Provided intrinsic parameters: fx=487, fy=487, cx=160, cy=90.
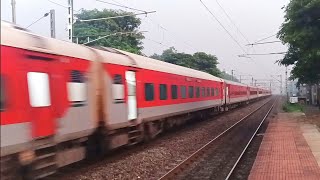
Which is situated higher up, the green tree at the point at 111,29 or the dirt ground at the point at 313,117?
the green tree at the point at 111,29

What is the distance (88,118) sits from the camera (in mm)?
11336

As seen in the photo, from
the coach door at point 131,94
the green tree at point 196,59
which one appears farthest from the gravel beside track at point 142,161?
the green tree at point 196,59

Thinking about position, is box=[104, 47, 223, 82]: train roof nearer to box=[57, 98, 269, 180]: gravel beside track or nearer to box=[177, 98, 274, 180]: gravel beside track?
box=[57, 98, 269, 180]: gravel beside track

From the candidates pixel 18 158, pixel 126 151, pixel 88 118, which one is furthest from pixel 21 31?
Answer: pixel 126 151

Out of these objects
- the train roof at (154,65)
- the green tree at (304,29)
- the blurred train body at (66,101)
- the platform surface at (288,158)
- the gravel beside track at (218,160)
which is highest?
the green tree at (304,29)

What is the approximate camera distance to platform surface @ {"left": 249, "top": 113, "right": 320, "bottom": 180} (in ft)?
36.3

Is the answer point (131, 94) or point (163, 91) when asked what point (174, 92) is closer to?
point (163, 91)

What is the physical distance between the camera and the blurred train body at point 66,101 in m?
7.91

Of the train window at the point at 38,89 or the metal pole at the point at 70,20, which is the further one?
the metal pole at the point at 70,20

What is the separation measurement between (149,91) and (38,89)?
8.45m

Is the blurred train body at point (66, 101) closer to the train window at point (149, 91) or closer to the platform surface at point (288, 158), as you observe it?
the train window at point (149, 91)

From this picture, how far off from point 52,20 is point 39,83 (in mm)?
17920

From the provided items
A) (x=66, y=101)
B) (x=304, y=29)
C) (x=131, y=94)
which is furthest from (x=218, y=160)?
(x=304, y=29)

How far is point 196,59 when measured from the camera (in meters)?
68.8
